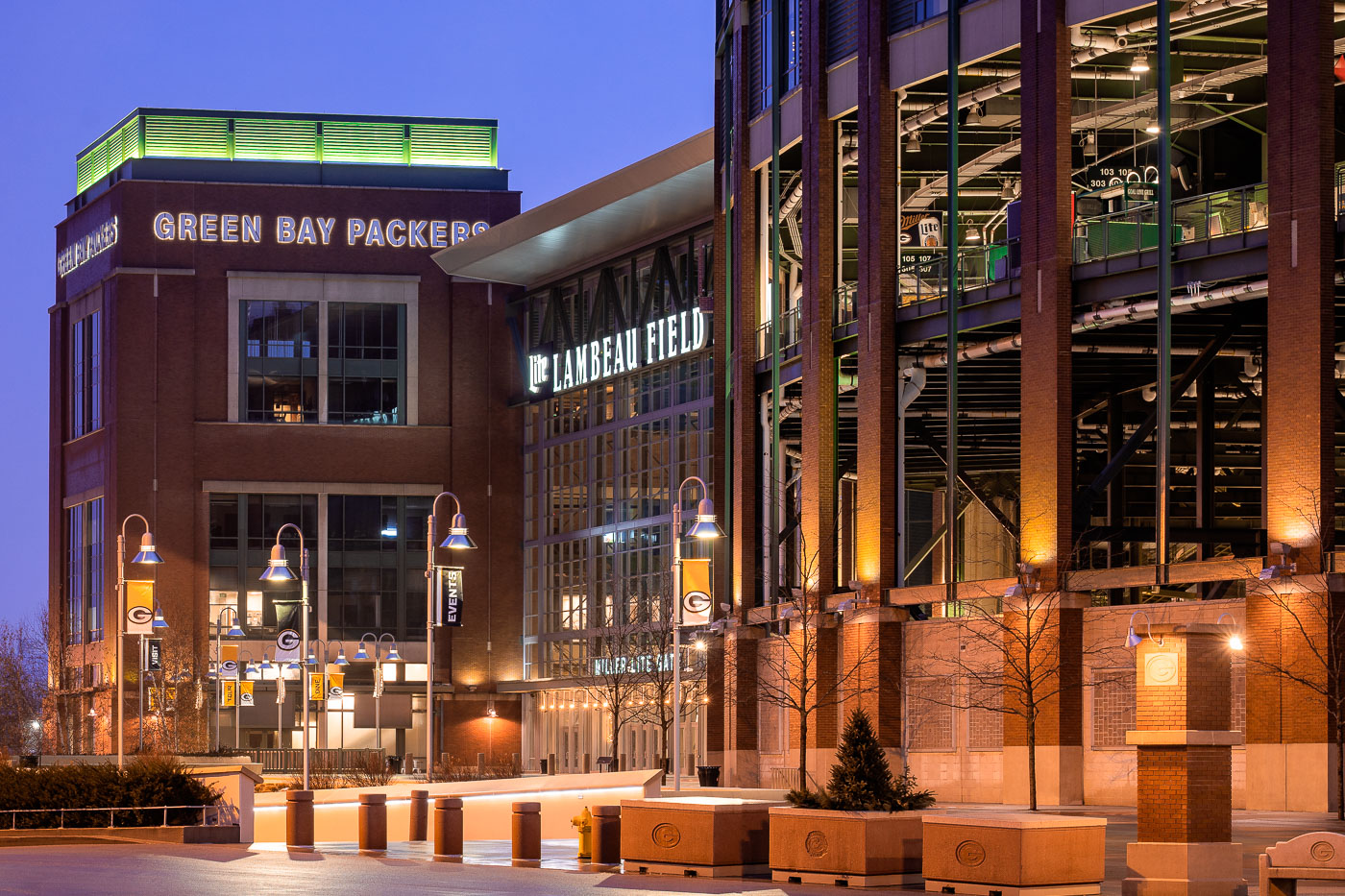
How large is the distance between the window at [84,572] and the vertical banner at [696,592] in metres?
67.1

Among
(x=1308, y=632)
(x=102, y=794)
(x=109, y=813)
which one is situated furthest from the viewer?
(x=1308, y=632)

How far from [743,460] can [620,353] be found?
2892 centimetres

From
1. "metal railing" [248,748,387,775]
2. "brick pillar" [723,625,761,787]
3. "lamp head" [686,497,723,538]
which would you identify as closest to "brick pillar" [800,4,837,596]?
"brick pillar" [723,625,761,787]

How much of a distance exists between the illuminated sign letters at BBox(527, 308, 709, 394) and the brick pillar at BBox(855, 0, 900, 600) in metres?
29.5

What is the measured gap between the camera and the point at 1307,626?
39344mm

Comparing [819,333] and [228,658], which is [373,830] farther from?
[228,658]

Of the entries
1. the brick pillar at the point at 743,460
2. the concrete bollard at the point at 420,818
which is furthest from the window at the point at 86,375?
the concrete bollard at the point at 420,818

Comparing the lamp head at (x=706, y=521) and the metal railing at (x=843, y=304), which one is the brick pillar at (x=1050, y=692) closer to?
the lamp head at (x=706, y=521)

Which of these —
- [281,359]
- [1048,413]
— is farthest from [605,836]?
[281,359]

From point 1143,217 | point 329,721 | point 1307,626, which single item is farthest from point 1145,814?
point 329,721

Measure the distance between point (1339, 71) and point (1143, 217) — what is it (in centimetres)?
617

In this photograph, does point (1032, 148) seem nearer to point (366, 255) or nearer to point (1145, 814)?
point (1145, 814)

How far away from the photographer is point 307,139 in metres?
102

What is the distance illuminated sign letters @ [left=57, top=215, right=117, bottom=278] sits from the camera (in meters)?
99.6
